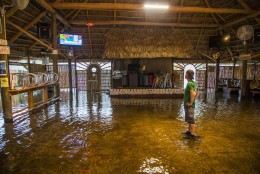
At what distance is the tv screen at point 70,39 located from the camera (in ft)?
32.2

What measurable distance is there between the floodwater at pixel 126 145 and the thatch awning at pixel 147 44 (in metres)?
5.35

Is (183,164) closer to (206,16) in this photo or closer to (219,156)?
(219,156)

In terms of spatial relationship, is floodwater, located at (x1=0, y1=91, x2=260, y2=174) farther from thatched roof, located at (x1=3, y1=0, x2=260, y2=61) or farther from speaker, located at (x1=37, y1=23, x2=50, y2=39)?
thatched roof, located at (x1=3, y1=0, x2=260, y2=61)

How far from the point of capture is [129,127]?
16.3 feet

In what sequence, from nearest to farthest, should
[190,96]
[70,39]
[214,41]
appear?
[190,96] < [70,39] < [214,41]

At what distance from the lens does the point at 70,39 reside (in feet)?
33.2

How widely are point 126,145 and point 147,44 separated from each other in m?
8.15

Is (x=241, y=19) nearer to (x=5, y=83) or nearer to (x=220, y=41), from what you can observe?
(x=220, y=41)

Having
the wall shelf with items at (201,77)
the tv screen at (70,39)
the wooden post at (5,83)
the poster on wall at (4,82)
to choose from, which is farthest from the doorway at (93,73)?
the poster on wall at (4,82)

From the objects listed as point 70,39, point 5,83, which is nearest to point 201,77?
point 70,39

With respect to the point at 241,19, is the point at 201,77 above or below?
below

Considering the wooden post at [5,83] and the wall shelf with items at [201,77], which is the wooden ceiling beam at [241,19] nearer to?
the wall shelf with items at [201,77]

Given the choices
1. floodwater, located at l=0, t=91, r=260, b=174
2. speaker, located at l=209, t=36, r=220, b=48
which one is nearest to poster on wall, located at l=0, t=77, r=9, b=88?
floodwater, located at l=0, t=91, r=260, b=174

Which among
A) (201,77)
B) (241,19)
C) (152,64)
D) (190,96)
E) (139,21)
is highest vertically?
(139,21)
